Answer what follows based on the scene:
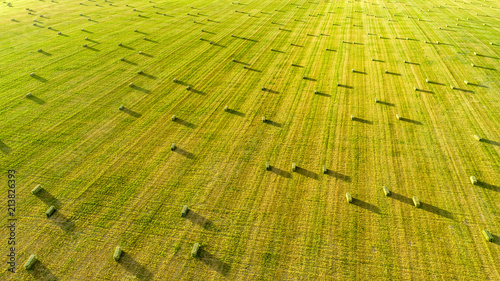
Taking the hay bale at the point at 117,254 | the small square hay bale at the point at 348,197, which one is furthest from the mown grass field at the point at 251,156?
the small square hay bale at the point at 348,197

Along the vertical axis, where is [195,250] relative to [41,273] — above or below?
above

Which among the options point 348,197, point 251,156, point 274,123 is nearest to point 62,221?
point 251,156

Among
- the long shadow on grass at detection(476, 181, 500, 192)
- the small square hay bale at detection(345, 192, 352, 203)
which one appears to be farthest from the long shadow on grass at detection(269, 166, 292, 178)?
the long shadow on grass at detection(476, 181, 500, 192)

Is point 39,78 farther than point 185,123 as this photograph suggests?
Yes

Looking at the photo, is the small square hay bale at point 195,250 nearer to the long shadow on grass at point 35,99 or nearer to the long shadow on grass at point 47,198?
the long shadow on grass at point 47,198

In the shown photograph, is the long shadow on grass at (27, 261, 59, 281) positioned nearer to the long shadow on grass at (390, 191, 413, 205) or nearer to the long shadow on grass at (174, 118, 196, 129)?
the long shadow on grass at (174, 118, 196, 129)

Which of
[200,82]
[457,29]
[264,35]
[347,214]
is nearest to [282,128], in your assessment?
[347,214]

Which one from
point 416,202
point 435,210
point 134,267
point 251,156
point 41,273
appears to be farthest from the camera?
point 251,156

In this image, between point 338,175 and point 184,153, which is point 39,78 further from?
point 338,175
